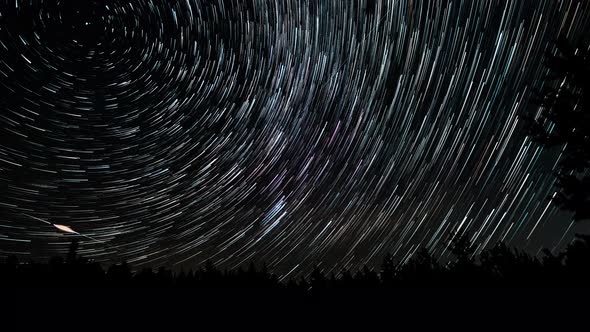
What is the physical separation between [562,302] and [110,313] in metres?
10.9

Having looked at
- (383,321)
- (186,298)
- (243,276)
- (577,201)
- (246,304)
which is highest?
(243,276)

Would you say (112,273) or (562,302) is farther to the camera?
(112,273)

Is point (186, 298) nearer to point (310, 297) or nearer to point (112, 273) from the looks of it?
point (310, 297)

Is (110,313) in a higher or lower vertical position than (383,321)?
higher

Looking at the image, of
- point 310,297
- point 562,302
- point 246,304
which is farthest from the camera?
point 310,297

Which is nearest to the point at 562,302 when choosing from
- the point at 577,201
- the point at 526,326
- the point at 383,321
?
the point at 526,326

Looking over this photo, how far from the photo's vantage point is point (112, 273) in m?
21.6

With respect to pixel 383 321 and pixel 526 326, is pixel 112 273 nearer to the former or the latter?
pixel 383 321

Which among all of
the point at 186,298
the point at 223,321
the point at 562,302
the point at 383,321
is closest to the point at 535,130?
the point at 562,302

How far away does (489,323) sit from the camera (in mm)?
6402

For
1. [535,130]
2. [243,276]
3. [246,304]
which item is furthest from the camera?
[243,276]

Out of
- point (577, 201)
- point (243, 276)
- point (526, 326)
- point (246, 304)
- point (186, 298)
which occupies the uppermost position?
point (243, 276)

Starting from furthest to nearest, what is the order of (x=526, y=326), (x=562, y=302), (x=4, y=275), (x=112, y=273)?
(x=112, y=273) → (x=4, y=275) → (x=562, y=302) → (x=526, y=326)

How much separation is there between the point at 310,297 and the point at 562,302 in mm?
6875
